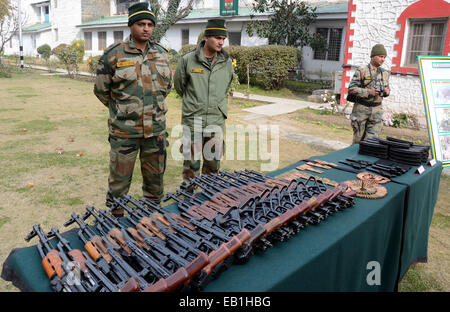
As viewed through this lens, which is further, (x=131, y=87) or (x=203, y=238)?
(x=131, y=87)

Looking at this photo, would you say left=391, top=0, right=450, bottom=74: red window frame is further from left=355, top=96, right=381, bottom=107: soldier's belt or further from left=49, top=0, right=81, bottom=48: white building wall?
left=49, top=0, right=81, bottom=48: white building wall

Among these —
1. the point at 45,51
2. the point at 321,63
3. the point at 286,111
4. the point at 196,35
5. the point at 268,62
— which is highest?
the point at 196,35

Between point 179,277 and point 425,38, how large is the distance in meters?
10.5

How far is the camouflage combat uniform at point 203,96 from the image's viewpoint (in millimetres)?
3871

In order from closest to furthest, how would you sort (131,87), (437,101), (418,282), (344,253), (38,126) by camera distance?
(344,253), (131,87), (418,282), (437,101), (38,126)

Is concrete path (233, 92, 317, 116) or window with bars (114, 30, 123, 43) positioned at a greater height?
window with bars (114, 30, 123, 43)

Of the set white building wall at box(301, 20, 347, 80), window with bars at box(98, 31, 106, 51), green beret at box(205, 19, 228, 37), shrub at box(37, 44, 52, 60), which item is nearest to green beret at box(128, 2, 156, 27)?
green beret at box(205, 19, 228, 37)

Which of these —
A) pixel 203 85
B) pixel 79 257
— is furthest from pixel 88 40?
pixel 79 257

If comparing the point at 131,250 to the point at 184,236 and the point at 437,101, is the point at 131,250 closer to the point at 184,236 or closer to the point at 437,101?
the point at 184,236

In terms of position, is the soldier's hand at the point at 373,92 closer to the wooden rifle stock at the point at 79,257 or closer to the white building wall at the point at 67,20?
the wooden rifle stock at the point at 79,257

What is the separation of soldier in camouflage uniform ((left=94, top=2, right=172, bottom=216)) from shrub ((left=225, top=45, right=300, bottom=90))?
12.0m

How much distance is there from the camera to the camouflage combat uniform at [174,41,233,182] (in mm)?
3871

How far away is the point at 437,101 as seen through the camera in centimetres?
413
